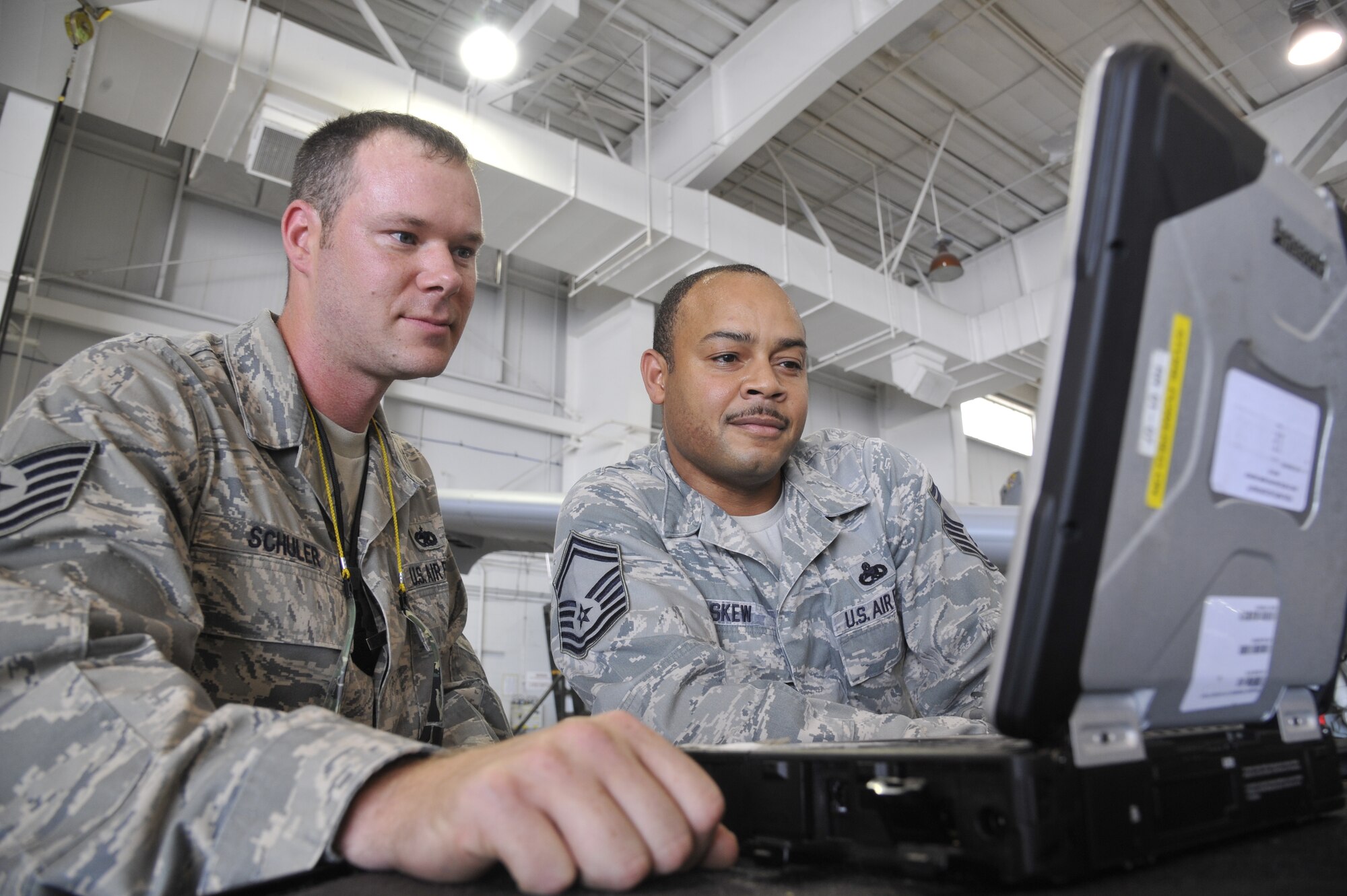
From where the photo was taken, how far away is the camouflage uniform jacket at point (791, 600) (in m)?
1.16

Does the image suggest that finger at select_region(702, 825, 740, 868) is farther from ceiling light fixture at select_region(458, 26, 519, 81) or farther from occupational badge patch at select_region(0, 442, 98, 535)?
ceiling light fixture at select_region(458, 26, 519, 81)

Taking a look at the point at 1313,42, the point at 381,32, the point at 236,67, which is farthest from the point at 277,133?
the point at 1313,42

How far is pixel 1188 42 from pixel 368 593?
713 cm

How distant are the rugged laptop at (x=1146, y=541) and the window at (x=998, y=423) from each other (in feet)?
30.7

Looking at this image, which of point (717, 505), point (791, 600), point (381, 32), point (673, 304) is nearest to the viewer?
point (791, 600)

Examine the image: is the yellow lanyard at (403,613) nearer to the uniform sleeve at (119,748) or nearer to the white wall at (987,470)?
the uniform sleeve at (119,748)

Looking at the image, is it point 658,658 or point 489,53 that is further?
point 489,53

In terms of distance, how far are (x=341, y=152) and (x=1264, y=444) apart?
1.23m

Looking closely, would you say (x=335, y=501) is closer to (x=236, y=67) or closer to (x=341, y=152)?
(x=341, y=152)

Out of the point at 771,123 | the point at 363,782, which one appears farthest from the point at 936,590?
the point at 771,123

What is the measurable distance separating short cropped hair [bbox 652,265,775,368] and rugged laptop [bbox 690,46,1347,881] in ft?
3.97

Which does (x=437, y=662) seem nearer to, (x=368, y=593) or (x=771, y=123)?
(x=368, y=593)

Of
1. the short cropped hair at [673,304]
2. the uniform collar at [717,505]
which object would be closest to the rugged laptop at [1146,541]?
the uniform collar at [717,505]

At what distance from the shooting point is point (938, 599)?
145 centimetres
